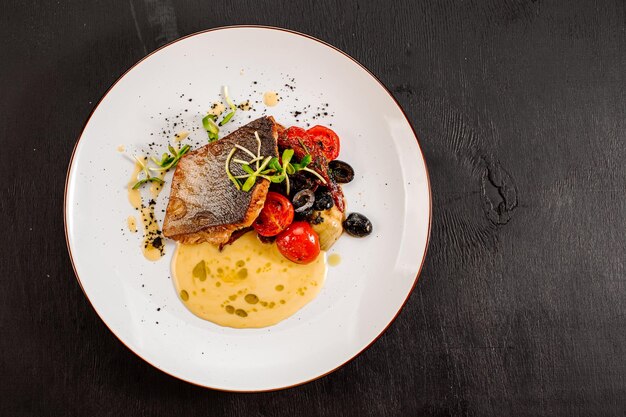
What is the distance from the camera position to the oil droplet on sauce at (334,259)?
3463 mm

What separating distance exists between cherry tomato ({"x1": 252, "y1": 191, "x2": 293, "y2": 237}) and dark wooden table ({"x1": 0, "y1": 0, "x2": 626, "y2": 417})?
3.23 feet

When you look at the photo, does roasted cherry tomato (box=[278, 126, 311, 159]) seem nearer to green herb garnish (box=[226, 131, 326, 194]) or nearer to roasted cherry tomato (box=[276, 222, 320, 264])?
green herb garnish (box=[226, 131, 326, 194])

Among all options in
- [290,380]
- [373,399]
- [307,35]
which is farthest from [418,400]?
[307,35]

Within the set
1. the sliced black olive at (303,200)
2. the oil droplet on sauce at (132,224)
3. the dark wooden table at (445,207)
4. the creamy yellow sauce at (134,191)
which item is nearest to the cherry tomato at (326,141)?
the sliced black olive at (303,200)

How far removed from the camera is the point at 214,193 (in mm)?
3322

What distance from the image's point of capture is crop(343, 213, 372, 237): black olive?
3.38m

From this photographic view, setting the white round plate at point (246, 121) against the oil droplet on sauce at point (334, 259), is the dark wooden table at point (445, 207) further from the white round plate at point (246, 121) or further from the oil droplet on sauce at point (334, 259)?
the oil droplet on sauce at point (334, 259)

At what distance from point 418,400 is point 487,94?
2.05 metres

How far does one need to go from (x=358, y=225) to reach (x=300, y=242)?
38 cm

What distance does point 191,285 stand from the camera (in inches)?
135

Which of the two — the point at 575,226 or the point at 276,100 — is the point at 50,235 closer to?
the point at 276,100

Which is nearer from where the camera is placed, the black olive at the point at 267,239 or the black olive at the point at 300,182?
the black olive at the point at 300,182

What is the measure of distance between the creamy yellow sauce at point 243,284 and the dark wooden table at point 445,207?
1.77 ft

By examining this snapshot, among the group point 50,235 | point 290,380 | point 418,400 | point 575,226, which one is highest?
point 50,235
